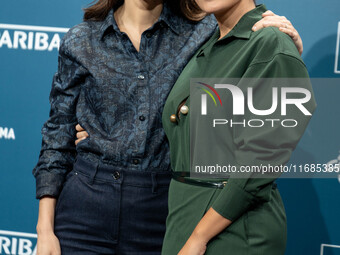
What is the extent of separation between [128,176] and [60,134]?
274mm

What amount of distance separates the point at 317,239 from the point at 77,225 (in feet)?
3.07

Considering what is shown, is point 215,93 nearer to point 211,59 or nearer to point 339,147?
point 211,59

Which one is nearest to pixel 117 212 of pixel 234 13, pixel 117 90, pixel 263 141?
pixel 117 90

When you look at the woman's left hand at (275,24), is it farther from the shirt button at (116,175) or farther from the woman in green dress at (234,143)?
the shirt button at (116,175)

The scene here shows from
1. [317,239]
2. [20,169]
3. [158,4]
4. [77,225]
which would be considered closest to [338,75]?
[317,239]

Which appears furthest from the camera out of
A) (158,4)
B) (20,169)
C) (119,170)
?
(20,169)

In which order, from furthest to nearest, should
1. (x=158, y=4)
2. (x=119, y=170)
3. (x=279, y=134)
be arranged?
(x=158, y=4)
(x=119, y=170)
(x=279, y=134)

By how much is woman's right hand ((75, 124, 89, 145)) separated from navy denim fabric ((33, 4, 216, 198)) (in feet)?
0.08

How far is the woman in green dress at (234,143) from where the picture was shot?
104 cm

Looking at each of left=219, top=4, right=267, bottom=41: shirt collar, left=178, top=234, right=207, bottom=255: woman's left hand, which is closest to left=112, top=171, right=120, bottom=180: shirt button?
left=178, top=234, right=207, bottom=255: woman's left hand

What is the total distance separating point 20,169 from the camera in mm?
2174

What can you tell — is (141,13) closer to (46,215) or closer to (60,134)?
(60,134)

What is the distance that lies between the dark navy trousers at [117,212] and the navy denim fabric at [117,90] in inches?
1.4

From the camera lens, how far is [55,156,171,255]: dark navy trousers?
134cm
